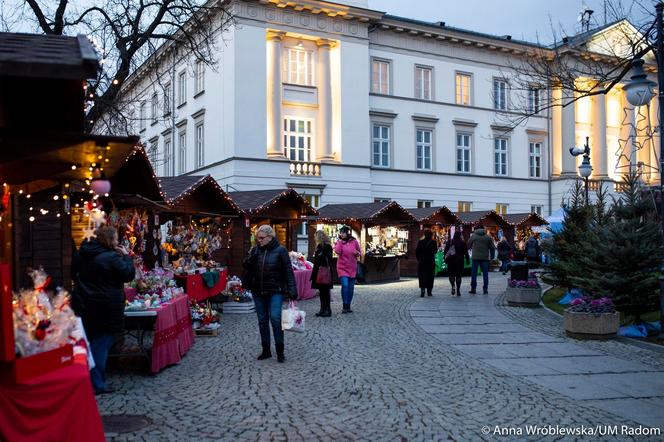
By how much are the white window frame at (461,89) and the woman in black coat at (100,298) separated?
102ft

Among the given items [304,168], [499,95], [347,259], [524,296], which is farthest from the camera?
[499,95]

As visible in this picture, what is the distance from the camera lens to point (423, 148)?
35062 millimetres

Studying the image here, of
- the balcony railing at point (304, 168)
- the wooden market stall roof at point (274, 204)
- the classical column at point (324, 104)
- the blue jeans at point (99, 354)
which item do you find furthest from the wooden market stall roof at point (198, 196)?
the classical column at point (324, 104)

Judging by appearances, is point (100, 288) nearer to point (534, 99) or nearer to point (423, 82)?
point (534, 99)

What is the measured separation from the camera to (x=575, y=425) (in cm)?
593

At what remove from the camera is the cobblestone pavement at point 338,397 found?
578 cm

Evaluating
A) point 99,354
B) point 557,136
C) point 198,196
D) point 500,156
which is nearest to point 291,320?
point 99,354

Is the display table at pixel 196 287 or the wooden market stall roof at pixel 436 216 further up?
the wooden market stall roof at pixel 436 216

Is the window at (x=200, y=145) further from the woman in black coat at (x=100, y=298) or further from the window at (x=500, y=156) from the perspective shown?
the woman in black coat at (x=100, y=298)

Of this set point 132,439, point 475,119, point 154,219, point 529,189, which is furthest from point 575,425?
point 529,189

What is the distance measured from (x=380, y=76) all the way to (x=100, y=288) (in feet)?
92.8

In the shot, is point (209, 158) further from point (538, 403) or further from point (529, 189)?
point (538, 403)

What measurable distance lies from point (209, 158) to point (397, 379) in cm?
2447

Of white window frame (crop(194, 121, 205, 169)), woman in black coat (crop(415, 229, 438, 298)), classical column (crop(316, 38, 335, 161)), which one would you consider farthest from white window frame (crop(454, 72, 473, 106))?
woman in black coat (crop(415, 229, 438, 298))
